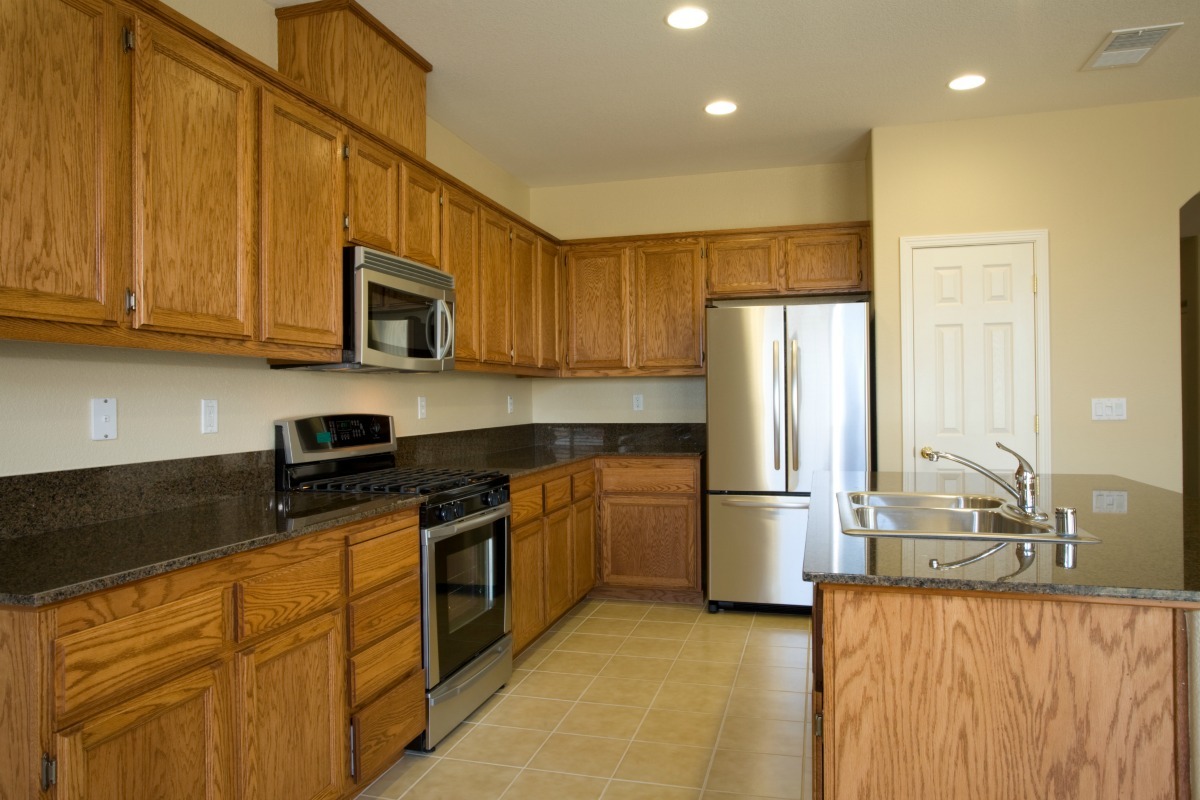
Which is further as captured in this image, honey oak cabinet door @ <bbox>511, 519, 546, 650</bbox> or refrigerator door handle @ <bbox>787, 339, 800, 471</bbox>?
refrigerator door handle @ <bbox>787, 339, 800, 471</bbox>

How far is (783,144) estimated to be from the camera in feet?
14.6

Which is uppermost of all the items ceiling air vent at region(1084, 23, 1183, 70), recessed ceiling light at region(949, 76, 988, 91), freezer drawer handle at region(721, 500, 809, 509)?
recessed ceiling light at region(949, 76, 988, 91)

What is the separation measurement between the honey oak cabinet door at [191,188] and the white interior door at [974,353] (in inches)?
130

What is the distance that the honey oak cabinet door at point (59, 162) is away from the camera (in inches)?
61.7

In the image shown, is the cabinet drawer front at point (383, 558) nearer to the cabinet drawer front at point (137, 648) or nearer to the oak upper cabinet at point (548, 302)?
the cabinet drawer front at point (137, 648)

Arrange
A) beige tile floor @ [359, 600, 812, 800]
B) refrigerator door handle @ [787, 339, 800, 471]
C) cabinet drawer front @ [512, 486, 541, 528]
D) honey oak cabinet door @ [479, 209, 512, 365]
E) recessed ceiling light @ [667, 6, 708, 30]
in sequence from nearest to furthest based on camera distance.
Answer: beige tile floor @ [359, 600, 812, 800] → recessed ceiling light @ [667, 6, 708, 30] → cabinet drawer front @ [512, 486, 541, 528] → honey oak cabinet door @ [479, 209, 512, 365] → refrigerator door handle @ [787, 339, 800, 471]

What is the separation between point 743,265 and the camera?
4.67m

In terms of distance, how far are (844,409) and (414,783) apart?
2.73 metres

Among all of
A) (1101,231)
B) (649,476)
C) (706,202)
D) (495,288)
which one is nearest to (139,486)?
(495,288)

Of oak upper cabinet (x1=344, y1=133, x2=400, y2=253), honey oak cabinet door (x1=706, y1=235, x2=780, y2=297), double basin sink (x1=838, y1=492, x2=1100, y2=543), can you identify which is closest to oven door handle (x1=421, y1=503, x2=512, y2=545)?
oak upper cabinet (x1=344, y1=133, x2=400, y2=253)

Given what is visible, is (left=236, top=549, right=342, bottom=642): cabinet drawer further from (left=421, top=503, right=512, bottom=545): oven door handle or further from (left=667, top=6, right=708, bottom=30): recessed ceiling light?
(left=667, top=6, right=708, bottom=30): recessed ceiling light

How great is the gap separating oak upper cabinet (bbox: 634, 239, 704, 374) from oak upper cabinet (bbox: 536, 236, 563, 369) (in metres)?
0.49

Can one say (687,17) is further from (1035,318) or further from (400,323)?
(1035,318)

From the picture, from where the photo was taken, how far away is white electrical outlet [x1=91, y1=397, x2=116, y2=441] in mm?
2080
